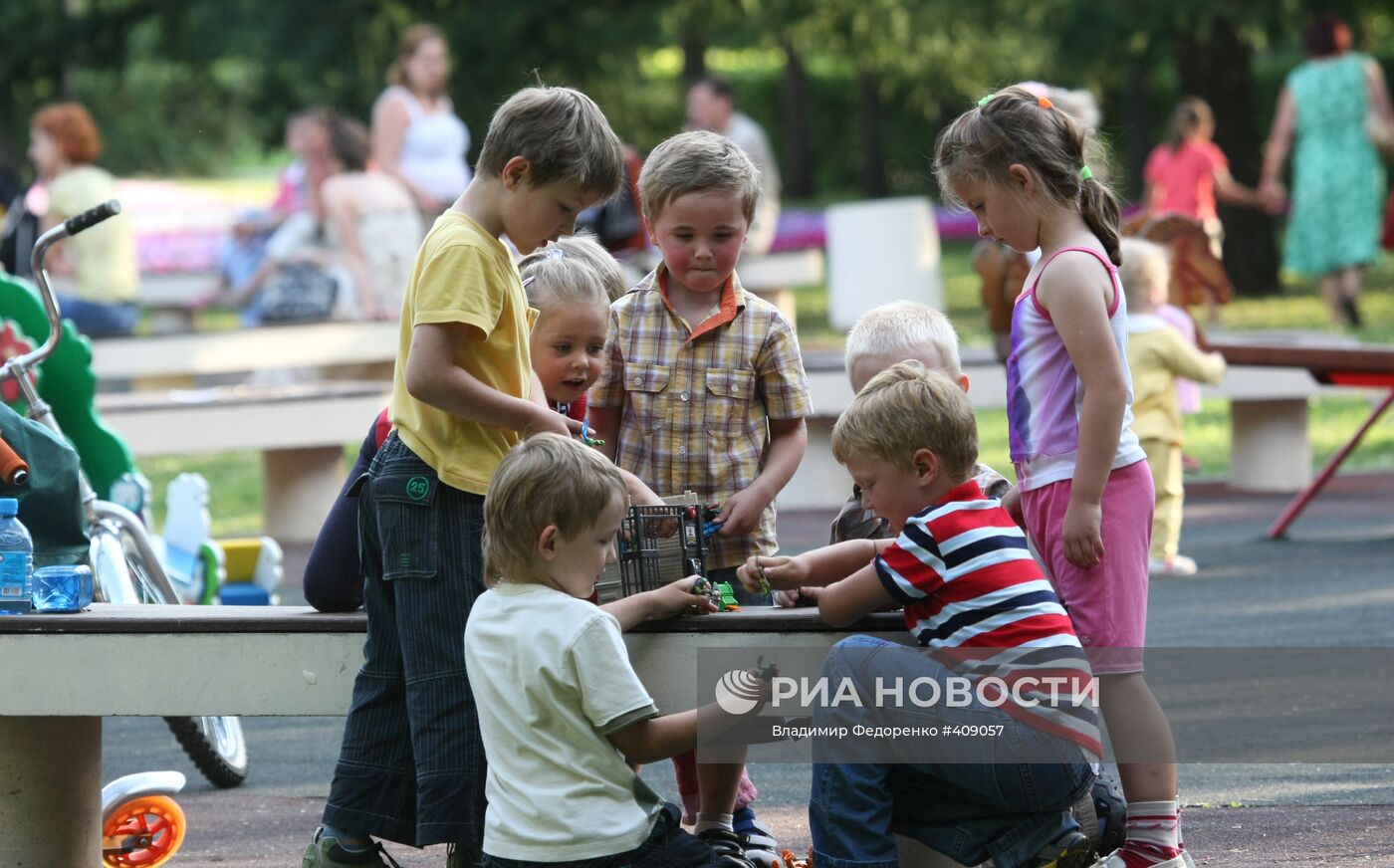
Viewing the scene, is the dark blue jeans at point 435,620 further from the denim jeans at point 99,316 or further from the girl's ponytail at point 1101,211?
the denim jeans at point 99,316

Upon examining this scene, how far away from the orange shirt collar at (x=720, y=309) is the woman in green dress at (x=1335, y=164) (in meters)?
12.5

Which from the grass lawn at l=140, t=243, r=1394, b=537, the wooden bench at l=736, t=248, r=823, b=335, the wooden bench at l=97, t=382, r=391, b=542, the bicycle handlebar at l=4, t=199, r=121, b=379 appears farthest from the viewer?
→ the wooden bench at l=736, t=248, r=823, b=335

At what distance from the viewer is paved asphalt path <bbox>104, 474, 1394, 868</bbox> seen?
448cm

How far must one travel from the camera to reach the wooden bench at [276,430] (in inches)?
377

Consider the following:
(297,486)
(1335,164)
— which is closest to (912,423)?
(297,486)

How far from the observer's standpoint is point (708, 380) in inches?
164

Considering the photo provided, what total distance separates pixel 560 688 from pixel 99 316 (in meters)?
→ 8.44

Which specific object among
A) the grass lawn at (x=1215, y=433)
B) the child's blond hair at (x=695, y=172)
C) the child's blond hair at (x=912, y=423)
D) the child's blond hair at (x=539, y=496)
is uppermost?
the child's blond hair at (x=695, y=172)

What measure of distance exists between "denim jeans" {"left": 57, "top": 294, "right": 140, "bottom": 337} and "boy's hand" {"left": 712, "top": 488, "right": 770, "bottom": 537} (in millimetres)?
7585

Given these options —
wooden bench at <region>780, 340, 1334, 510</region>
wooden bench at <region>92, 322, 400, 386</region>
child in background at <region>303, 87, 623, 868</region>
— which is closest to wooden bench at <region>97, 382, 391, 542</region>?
wooden bench at <region>92, 322, 400, 386</region>

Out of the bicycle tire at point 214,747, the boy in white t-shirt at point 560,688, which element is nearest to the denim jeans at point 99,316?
the bicycle tire at point 214,747

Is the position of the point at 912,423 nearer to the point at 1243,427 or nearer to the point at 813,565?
the point at 813,565

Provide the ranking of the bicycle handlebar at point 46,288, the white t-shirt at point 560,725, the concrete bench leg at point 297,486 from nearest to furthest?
the white t-shirt at point 560,725 < the bicycle handlebar at point 46,288 < the concrete bench leg at point 297,486

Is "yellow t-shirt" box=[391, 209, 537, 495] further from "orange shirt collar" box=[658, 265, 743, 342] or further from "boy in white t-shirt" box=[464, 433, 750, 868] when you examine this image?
"orange shirt collar" box=[658, 265, 743, 342]
